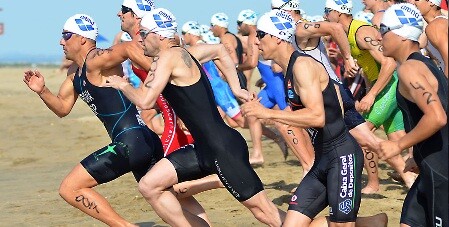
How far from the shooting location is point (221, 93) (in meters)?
12.8

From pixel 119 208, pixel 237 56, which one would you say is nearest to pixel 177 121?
pixel 119 208

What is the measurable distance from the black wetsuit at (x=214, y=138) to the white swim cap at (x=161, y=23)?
18.9 inches

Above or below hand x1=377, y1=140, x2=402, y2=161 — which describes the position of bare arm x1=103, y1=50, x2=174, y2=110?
below

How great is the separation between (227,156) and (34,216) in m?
3.51

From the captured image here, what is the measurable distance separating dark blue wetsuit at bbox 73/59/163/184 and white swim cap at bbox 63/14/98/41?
1.20 ft

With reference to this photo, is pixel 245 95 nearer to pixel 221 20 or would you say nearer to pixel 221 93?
pixel 221 93

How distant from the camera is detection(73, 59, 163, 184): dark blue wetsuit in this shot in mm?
7949

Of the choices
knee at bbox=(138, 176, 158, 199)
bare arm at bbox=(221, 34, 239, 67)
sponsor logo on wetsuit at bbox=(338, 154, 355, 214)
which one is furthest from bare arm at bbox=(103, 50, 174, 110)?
bare arm at bbox=(221, 34, 239, 67)

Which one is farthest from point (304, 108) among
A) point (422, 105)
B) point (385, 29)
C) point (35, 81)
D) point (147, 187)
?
point (35, 81)

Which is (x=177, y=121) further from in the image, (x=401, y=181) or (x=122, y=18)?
(x=401, y=181)

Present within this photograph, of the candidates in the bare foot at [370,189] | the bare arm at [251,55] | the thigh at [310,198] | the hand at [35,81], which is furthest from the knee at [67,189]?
the bare arm at [251,55]

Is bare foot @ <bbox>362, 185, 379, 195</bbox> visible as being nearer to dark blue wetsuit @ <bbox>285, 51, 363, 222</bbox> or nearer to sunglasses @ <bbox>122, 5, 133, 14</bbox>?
sunglasses @ <bbox>122, 5, 133, 14</bbox>

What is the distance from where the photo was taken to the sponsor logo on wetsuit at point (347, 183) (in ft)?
22.9

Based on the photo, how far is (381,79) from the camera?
32.0 feet
